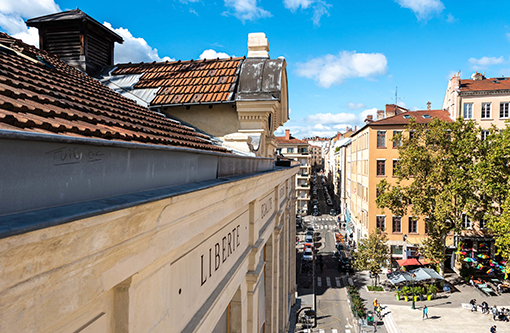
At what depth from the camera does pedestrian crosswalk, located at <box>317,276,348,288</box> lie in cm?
3409

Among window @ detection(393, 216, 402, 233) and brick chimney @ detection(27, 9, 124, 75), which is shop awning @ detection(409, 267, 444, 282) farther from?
brick chimney @ detection(27, 9, 124, 75)

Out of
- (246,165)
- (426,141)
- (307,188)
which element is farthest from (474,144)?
(307,188)

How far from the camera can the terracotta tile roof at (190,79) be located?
11.7m

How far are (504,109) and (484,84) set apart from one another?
150 inches

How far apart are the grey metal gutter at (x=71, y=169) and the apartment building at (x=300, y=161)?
65.8 m

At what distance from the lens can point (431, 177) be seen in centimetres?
2791

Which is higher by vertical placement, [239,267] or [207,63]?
[207,63]

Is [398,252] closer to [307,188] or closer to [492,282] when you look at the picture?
[492,282]

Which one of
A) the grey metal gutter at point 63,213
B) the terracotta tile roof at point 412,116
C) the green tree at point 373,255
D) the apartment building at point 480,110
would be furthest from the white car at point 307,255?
the grey metal gutter at point 63,213

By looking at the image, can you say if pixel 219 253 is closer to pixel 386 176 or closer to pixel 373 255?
pixel 373 255

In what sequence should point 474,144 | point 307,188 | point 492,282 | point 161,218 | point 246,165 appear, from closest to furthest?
point 161,218 → point 246,165 → point 474,144 → point 492,282 → point 307,188

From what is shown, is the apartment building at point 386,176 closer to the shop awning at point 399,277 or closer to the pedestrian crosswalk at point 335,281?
the pedestrian crosswalk at point 335,281

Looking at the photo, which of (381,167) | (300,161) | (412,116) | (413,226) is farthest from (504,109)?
(300,161)

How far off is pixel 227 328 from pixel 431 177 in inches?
1069
